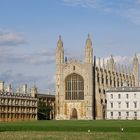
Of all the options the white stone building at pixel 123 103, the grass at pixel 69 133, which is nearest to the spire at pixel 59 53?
the white stone building at pixel 123 103

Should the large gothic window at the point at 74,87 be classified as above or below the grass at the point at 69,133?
above

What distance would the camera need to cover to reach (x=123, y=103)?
11981 centimetres

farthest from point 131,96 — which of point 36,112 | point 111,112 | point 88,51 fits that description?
point 36,112

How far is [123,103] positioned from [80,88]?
36.5ft

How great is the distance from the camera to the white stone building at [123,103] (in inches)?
4663

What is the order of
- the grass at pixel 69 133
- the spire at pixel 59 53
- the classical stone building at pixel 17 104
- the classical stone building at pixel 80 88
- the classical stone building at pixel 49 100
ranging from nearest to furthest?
the grass at pixel 69 133 < the classical stone building at pixel 17 104 < the classical stone building at pixel 80 88 < the spire at pixel 59 53 < the classical stone building at pixel 49 100

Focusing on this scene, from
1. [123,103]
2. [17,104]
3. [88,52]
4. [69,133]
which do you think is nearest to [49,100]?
[88,52]

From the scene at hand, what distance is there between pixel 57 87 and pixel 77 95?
5.94 meters

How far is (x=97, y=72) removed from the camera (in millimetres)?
126812

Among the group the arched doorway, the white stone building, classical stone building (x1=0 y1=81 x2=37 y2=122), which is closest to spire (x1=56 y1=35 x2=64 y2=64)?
classical stone building (x1=0 y1=81 x2=37 y2=122)

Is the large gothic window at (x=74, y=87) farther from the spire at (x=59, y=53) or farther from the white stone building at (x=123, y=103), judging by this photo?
the white stone building at (x=123, y=103)

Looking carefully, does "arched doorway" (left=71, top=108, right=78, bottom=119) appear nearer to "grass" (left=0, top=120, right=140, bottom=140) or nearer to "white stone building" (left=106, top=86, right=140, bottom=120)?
"white stone building" (left=106, top=86, right=140, bottom=120)

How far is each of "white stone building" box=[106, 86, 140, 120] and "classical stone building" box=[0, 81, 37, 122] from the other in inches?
723

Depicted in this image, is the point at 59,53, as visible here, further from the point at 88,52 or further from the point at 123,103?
the point at 123,103
